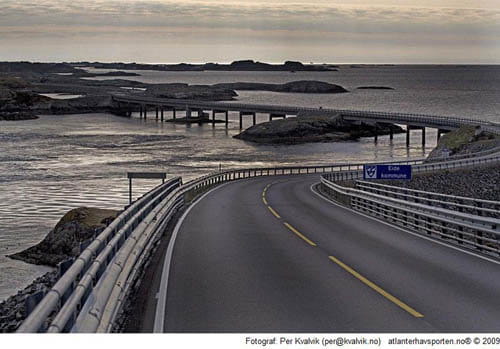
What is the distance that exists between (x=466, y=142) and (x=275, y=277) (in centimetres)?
7083

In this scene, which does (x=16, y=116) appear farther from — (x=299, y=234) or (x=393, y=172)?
(x=299, y=234)

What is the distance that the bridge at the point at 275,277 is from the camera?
376 inches

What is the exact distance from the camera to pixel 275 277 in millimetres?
13531

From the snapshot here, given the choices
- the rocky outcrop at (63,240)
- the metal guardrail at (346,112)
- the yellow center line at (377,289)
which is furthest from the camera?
the metal guardrail at (346,112)

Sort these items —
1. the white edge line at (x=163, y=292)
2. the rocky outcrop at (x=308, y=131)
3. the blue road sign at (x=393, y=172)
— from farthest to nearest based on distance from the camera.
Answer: the rocky outcrop at (x=308, y=131) < the blue road sign at (x=393, y=172) < the white edge line at (x=163, y=292)

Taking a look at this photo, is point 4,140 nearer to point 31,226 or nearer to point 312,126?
point 312,126

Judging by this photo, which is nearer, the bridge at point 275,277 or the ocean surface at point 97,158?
the bridge at point 275,277

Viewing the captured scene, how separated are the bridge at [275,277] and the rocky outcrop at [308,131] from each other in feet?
298

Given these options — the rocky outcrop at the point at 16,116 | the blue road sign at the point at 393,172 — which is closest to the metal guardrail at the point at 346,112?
the rocky outcrop at the point at 16,116

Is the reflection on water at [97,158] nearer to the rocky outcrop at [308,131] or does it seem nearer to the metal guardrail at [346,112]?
the rocky outcrop at [308,131]

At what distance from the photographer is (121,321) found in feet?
34.1

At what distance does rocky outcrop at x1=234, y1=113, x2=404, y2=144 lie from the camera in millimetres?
115781

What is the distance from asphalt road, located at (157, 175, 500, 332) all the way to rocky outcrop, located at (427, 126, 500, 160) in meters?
53.1

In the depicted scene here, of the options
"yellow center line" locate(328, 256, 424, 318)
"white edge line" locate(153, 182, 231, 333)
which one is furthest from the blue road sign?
"yellow center line" locate(328, 256, 424, 318)
